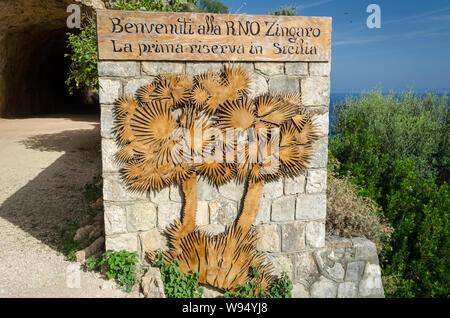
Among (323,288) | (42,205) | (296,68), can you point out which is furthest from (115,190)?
(42,205)

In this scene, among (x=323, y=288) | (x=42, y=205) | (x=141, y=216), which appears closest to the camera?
(x=141, y=216)

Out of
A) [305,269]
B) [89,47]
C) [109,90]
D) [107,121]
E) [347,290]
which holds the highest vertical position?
[89,47]

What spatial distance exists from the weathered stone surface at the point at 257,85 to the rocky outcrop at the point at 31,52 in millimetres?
8402

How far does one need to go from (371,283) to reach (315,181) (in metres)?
1.34

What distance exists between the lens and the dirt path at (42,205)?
3115mm

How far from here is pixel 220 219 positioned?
336 cm

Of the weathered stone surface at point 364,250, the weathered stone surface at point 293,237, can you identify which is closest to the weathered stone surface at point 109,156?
the weathered stone surface at point 293,237

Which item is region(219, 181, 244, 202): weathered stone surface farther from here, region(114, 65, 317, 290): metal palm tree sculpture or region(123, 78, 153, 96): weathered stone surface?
region(123, 78, 153, 96): weathered stone surface

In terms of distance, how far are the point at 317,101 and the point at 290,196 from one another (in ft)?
3.22

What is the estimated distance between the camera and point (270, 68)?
326cm

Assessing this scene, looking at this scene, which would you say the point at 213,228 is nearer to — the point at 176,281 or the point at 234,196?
the point at 234,196

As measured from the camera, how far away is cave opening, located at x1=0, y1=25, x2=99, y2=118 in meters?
12.0
